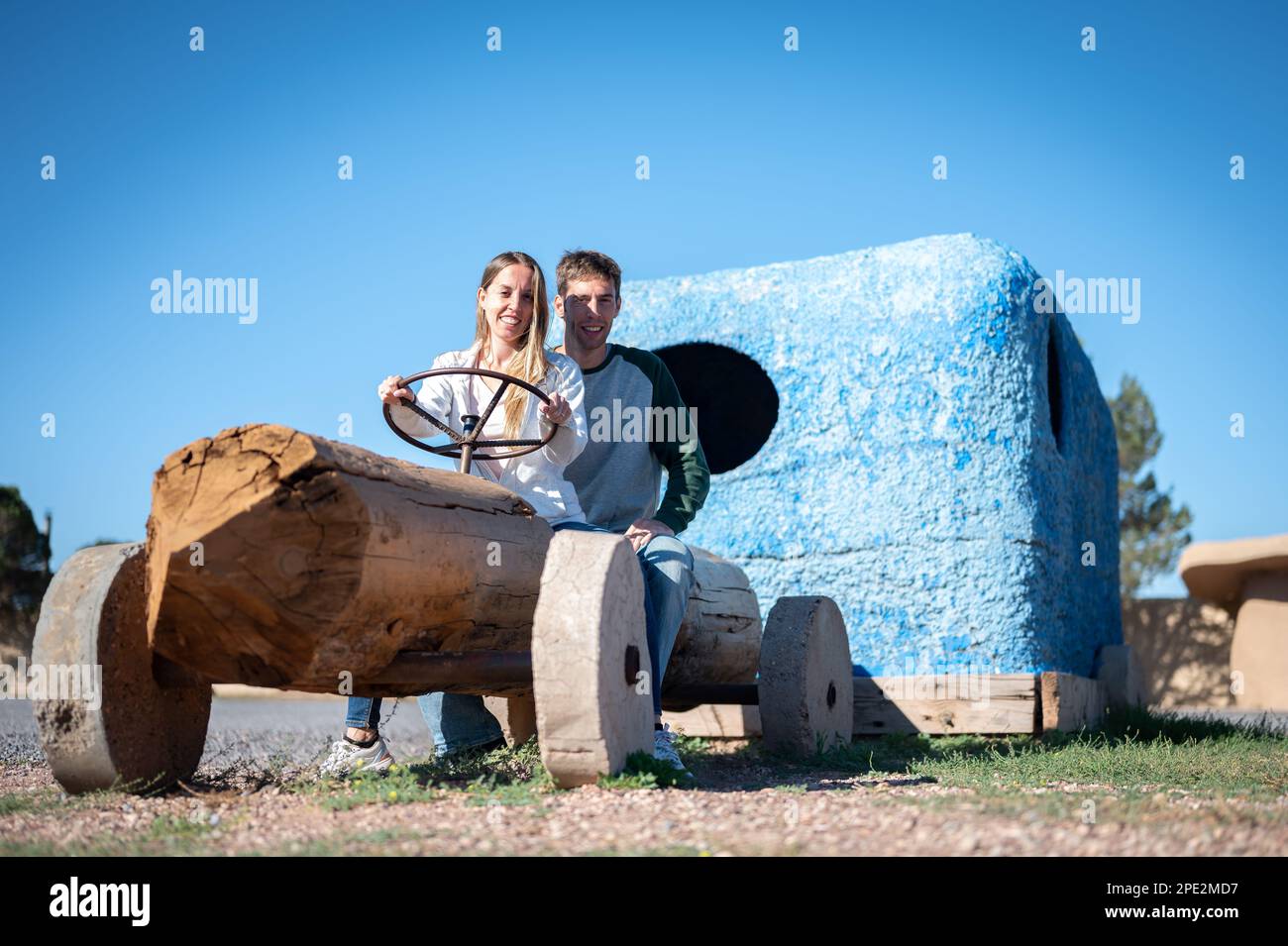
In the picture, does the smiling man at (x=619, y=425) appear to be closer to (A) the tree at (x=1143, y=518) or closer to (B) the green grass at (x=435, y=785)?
(B) the green grass at (x=435, y=785)

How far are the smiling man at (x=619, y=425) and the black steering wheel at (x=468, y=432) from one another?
2.25 ft

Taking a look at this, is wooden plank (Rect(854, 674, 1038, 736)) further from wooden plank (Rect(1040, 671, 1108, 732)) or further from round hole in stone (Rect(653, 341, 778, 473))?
round hole in stone (Rect(653, 341, 778, 473))

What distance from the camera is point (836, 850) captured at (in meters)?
2.16

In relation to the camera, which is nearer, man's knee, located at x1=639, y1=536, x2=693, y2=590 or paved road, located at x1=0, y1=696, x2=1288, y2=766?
man's knee, located at x1=639, y1=536, x2=693, y2=590

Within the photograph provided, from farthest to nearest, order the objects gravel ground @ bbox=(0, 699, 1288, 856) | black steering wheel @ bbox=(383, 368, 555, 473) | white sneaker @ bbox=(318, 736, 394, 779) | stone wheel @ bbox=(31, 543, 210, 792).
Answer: white sneaker @ bbox=(318, 736, 394, 779) → black steering wheel @ bbox=(383, 368, 555, 473) → stone wheel @ bbox=(31, 543, 210, 792) → gravel ground @ bbox=(0, 699, 1288, 856)

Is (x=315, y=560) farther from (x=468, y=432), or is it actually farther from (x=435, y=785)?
(x=435, y=785)

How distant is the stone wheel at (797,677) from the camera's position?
14.2ft

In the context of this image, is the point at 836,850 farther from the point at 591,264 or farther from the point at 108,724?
the point at 591,264

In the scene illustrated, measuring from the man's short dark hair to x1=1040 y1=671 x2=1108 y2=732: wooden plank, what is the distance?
282cm

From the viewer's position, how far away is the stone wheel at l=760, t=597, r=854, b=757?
4324 mm

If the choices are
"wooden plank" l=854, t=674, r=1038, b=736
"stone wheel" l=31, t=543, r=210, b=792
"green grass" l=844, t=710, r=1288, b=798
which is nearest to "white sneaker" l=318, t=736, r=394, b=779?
"stone wheel" l=31, t=543, r=210, b=792

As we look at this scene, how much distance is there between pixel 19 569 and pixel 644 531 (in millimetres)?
15323

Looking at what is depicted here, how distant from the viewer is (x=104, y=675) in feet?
10.4
